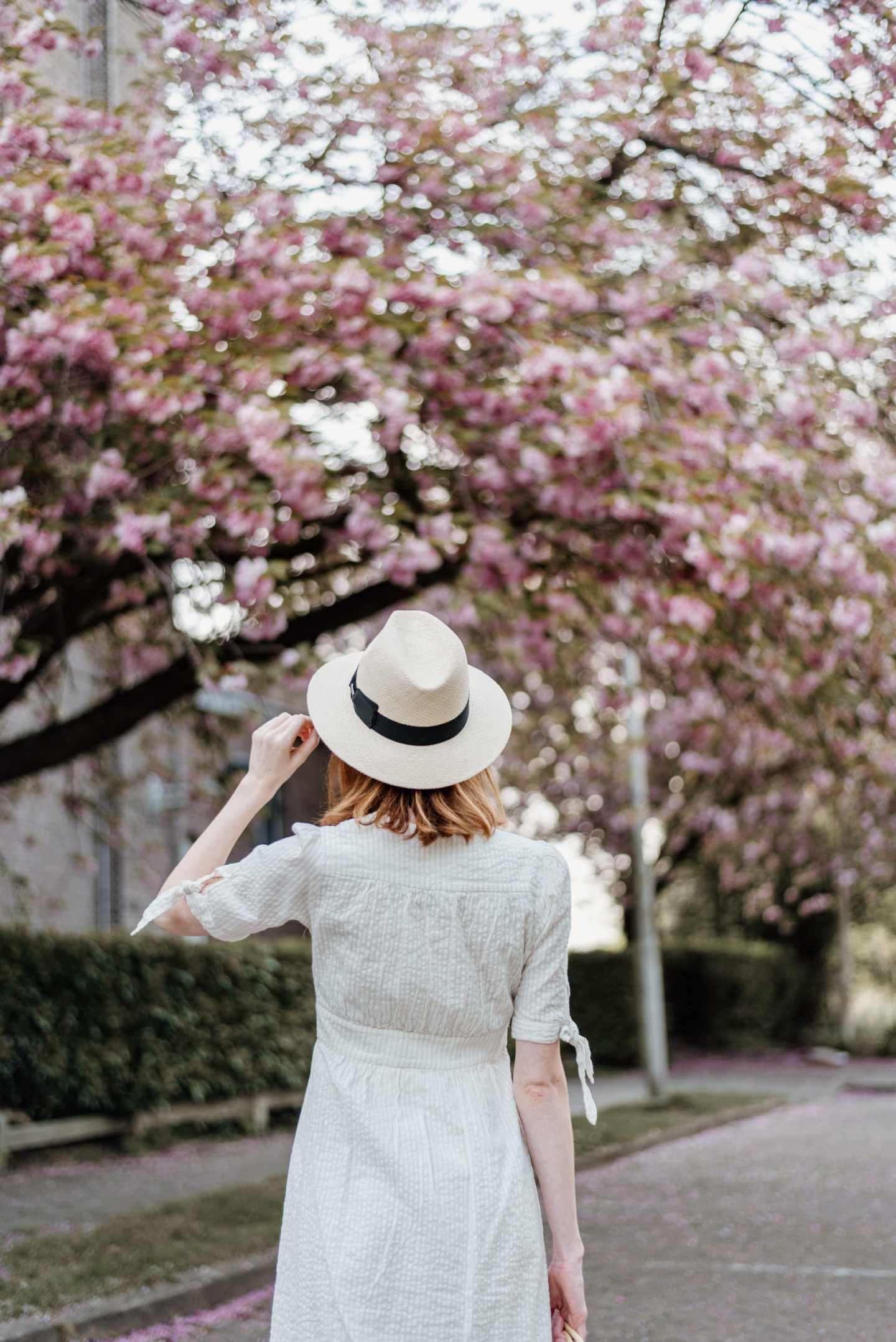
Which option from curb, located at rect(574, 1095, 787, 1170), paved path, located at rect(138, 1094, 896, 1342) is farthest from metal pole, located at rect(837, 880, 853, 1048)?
paved path, located at rect(138, 1094, 896, 1342)

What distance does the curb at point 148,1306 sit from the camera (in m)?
4.85

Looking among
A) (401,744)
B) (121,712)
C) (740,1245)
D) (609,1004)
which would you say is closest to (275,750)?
(401,744)

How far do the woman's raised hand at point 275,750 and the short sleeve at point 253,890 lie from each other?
134 mm

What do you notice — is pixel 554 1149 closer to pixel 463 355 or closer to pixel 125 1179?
pixel 463 355

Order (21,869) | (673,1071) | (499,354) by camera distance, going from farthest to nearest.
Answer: (673,1071)
(21,869)
(499,354)

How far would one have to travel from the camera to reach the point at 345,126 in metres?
7.25

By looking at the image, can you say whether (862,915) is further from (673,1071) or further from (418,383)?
(418,383)

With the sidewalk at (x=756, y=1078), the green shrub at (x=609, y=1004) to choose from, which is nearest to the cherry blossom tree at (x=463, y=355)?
the sidewalk at (x=756, y=1078)

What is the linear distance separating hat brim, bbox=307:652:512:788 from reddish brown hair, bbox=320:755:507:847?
27 millimetres

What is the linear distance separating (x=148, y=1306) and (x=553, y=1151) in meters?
3.81

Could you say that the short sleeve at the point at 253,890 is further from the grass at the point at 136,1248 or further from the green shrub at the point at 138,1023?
the green shrub at the point at 138,1023

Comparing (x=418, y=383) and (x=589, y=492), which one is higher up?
(x=418, y=383)

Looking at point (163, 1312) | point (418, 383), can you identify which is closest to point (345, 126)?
point (418, 383)

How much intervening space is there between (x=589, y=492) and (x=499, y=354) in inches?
40.9
